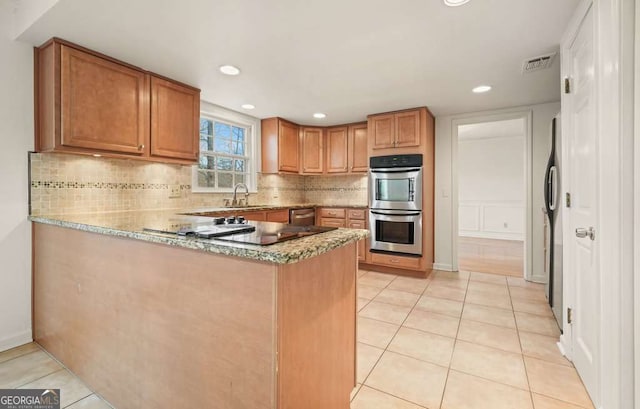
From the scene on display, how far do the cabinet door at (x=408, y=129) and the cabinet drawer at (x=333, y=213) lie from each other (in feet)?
4.17

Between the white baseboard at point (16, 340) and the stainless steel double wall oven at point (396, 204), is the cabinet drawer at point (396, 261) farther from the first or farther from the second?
the white baseboard at point (16, 340)

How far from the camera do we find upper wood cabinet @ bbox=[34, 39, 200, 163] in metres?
1.99

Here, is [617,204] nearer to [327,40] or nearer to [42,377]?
[327,40]

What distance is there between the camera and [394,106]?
3.58 metres

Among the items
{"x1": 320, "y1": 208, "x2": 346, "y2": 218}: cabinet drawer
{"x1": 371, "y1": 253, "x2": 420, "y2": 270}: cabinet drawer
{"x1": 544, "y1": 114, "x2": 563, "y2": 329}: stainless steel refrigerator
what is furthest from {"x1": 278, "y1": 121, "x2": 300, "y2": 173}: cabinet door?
{"x1": 544, "y1": 114, "x2": 563, "y2": 329}: stainless steel refrigerator

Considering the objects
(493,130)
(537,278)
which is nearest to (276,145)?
(537,278)

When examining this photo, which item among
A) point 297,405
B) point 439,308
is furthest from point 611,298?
point 439,308

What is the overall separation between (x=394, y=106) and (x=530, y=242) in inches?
95.8

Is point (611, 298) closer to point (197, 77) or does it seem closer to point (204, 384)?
point (204, 384)

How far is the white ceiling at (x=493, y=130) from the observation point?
533 centimetres

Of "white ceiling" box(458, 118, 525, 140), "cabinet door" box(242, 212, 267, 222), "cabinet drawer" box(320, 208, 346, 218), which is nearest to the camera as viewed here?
"cabinet door" box(242, 212, 267, 222)

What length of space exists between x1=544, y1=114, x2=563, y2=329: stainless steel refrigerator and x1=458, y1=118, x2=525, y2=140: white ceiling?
9.71ft

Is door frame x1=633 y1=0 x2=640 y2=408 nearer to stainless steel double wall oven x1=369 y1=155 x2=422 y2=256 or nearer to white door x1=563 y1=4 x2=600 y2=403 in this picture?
white door x1=563 y1=4 x2=600 y2=403

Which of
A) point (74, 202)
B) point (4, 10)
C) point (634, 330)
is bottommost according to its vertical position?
point (634, 330)
